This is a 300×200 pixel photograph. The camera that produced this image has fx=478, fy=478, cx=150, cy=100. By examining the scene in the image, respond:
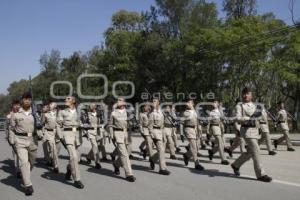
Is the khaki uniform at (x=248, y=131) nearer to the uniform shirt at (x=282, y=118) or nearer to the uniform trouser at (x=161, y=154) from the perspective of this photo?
the uniform trouser at (x=161, y=154)

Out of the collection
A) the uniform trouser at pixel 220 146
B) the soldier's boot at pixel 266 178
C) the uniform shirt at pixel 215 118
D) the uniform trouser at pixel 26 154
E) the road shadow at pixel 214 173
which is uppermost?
the uniform shirt at pixel 215 118

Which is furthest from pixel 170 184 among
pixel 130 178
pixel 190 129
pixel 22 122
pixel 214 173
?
pixel 22 122

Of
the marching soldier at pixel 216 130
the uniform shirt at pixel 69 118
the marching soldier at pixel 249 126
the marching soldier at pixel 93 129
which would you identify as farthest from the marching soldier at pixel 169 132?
the marching soldier at pixel 249 126

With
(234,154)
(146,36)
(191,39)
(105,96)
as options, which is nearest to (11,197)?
(234,154)

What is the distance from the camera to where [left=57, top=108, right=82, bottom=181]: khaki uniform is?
10117 millimetres

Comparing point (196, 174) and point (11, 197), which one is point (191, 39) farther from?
point (11, 197)

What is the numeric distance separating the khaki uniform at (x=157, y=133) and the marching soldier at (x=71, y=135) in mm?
2072

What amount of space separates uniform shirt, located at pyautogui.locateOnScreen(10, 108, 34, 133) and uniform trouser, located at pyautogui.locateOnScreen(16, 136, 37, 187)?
18 cm

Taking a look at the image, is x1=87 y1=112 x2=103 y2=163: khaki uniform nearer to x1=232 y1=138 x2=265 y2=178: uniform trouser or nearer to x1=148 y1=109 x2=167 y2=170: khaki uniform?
x1=148 y1=109 x2=167 y2=170: khaki uniform

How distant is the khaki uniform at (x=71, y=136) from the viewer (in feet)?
33.2

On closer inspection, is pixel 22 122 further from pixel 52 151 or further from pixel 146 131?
pixel 146 131

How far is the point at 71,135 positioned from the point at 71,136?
31 millimetres

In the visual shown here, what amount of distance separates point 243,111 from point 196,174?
1951 millimetres

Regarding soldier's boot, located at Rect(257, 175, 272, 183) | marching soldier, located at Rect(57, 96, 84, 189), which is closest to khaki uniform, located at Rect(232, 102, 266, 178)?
soldier's boot, located at Rect(257, 175, 272, 183)
